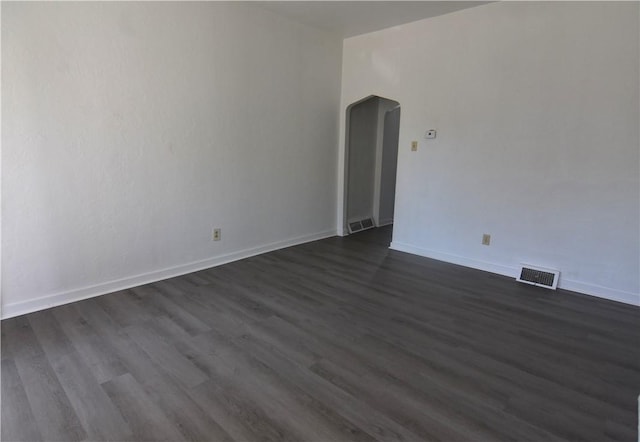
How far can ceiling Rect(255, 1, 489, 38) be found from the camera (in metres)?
3.51

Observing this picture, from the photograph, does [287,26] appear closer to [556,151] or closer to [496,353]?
[556,151]

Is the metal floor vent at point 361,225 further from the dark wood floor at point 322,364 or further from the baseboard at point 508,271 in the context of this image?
the dark wood floor at point 322,364

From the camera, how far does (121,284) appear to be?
122 inches

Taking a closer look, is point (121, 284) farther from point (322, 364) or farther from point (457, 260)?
point (457, 260)

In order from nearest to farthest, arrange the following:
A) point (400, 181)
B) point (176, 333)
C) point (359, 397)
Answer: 1. point (359, 397)
2. point (176, 333)
3. point (400, 181)

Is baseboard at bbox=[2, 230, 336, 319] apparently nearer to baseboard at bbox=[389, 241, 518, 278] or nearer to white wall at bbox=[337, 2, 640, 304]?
baseboard at bbox=[389, 241, 518, 278]

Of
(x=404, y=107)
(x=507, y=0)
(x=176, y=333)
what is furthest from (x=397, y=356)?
(x=507, y=0)

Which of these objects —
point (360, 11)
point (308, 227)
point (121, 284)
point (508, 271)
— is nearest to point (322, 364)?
point (121, 284)

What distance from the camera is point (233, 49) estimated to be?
3559mm

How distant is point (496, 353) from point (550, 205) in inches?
69.8

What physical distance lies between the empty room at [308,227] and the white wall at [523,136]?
18 mm

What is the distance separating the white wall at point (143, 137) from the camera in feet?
8.25

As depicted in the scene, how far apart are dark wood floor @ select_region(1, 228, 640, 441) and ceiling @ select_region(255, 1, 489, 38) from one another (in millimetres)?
2673

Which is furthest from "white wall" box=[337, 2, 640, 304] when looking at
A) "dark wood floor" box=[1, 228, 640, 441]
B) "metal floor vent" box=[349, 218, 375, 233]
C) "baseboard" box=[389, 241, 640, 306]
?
"metal floor vent" box=[349, 218, 375, 233]
